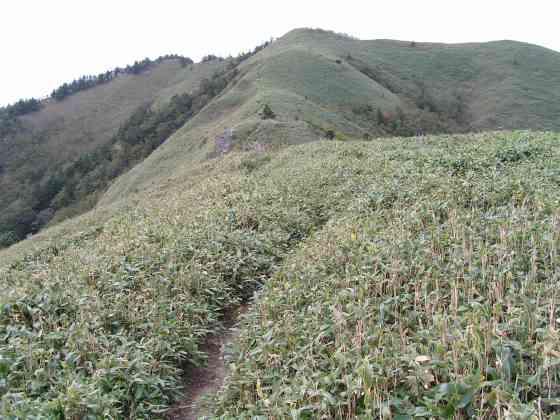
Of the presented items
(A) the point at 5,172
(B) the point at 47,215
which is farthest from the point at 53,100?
(B) the point at 47,215

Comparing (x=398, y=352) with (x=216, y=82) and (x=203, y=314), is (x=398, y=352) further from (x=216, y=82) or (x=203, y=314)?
(x=216, y=82)

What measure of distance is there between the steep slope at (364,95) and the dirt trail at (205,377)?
953 inches

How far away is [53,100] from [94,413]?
7394 inches

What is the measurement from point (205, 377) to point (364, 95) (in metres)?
65.6

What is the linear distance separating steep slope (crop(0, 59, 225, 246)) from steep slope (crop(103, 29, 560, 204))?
93.0ft

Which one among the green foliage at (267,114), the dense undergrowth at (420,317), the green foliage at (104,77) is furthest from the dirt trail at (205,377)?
the green foliage at (104,77)

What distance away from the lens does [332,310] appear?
6270 millimetres

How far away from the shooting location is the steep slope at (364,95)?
4597cm

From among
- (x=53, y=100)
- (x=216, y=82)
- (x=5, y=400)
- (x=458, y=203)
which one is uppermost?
(x=53, y=100)

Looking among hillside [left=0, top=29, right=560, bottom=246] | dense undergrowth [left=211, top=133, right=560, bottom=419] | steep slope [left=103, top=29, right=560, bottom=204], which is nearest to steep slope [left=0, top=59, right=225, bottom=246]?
hillside [left=0, top=29, right=560, bottom=246]

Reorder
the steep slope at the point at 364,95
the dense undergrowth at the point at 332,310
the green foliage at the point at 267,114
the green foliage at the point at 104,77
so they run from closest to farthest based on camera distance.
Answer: the dense undergrowth at the point at 332,310 → the green foliage at the point at 267,114 → the steep slope at the point at 364,95 → the green foliage at the point at 104,77

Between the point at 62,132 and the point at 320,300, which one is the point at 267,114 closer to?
the point at 320,300

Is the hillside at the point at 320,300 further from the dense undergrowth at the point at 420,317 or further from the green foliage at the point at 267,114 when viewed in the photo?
the green foliage at the point at 267,114

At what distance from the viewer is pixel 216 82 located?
290ft
